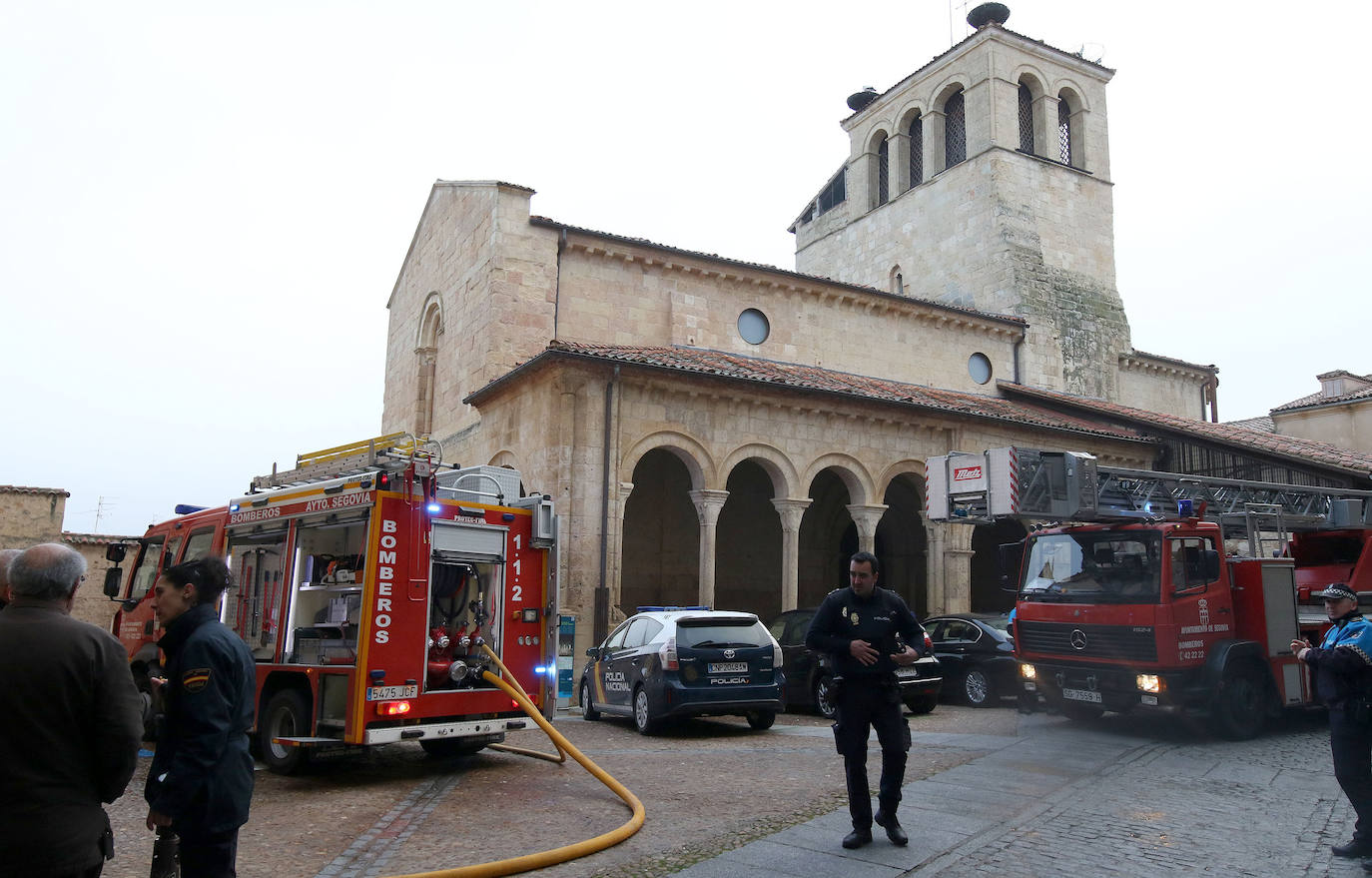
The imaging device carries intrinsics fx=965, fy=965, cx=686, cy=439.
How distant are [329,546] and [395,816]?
2895mm

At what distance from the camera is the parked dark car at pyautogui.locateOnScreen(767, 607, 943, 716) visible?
12.1 meters

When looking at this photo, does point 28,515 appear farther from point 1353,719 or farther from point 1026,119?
point 1026,119

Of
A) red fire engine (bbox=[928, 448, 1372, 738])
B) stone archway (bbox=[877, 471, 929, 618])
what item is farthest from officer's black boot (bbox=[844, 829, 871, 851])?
stone archway (bbox=[877, 471, 929, 618])

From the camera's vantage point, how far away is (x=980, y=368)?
25141 mm

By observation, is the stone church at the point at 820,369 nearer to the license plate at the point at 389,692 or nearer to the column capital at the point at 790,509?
the column capital at the point at 790,509

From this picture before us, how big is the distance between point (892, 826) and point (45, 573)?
176 inches

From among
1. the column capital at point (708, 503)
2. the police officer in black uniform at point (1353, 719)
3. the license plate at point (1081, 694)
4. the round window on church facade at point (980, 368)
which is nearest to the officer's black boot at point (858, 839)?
the police officer in black uniform at point (1353, 719)

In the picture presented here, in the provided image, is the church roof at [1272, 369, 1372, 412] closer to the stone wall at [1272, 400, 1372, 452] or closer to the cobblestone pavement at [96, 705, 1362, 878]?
the stone wall at [1272, 400, 1372, 452]

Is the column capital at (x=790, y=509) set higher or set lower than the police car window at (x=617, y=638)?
higher

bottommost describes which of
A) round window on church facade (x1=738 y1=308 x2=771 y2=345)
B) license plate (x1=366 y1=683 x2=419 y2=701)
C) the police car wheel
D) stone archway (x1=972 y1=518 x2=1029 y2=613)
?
the police car wheel

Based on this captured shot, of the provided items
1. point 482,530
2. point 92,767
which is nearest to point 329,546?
point 482,530

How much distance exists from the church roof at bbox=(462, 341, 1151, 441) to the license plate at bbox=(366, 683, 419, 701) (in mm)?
8681

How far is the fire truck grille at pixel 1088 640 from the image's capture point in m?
9.71

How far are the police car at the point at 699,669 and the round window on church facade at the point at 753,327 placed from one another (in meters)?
10.8
